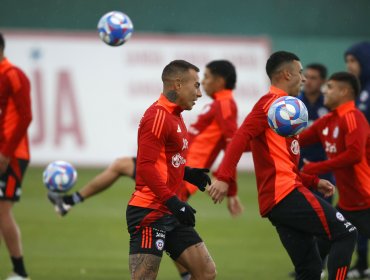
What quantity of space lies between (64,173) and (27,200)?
7.65 meters

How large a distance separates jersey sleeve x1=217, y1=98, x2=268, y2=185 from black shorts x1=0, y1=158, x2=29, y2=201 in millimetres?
3303

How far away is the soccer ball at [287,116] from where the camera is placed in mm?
7973

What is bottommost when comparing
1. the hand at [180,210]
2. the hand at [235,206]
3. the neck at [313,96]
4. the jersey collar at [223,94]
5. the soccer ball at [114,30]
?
the hand at [235,206]

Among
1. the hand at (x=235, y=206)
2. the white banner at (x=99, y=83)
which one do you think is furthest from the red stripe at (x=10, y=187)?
the white banner at (x=99, y=83)

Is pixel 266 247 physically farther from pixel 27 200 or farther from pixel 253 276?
pixel 27 200

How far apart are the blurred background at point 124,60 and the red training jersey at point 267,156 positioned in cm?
693

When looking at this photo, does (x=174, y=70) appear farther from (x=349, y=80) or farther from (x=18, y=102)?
(x=18, y=102)

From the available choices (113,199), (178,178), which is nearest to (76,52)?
(113,199)

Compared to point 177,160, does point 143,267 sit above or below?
below

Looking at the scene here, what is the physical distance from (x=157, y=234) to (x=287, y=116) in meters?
1.53

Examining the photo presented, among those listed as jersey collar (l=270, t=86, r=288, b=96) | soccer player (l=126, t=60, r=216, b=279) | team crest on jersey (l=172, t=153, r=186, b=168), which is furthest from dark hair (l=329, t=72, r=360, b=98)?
team crest on jersey (l=172, t=153, r=186, b=168)

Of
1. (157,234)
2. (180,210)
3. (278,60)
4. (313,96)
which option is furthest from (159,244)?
(313,96)

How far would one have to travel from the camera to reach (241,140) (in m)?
8.18

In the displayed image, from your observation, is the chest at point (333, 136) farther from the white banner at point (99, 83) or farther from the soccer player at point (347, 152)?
the white banner at point (99, 83)
